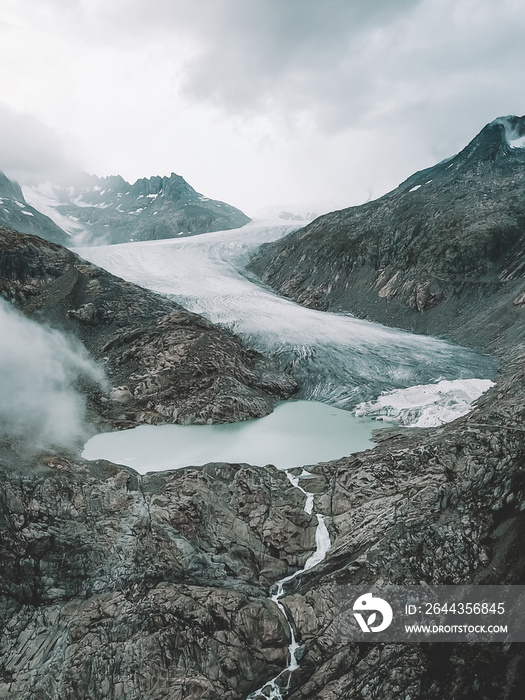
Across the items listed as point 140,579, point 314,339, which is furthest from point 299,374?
point 140,579

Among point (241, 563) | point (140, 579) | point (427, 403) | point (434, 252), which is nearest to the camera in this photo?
point (140, 579)

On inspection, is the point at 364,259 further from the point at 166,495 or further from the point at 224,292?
the point at 166,495

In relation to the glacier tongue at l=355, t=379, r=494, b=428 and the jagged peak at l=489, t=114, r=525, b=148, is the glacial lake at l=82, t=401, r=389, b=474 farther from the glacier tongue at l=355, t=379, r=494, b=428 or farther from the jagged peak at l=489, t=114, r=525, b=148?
the jagged peak at l=489, t=114, r=525, b=148

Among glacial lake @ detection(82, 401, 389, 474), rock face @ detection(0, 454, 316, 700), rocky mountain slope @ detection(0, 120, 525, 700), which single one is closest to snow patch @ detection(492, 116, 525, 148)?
glacial lake @ detection(82, 401, 389, 474)

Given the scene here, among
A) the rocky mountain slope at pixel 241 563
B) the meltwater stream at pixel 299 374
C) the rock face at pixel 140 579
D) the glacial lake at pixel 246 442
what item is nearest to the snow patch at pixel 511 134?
the meltwater stream at pixel 299 374

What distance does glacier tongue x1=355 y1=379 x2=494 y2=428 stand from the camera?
27688mm

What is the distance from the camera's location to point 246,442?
25.6 metres

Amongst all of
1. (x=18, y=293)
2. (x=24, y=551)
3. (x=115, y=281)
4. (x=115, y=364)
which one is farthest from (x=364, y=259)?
(x=24, y=551)

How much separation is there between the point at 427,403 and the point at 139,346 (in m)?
23.6

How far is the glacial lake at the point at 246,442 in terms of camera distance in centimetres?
2259

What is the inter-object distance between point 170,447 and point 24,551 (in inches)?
410

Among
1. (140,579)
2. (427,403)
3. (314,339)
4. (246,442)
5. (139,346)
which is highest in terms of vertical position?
(314,339)

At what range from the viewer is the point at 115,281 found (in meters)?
44.6

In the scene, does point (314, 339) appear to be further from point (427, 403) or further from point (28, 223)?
point (28, 223)
